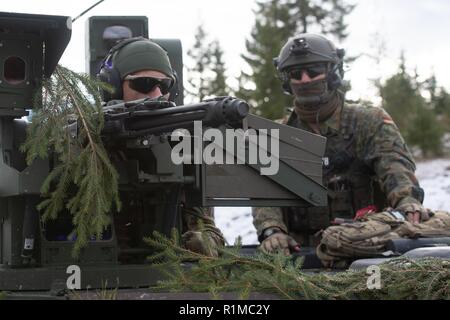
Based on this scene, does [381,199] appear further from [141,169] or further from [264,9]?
[264,9]

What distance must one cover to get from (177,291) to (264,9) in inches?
1261

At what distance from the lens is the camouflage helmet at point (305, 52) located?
772cm

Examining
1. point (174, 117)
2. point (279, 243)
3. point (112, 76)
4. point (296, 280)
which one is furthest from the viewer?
point (279, 243)

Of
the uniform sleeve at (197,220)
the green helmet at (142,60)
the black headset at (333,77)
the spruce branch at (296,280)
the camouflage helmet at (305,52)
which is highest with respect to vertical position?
the camouflage helmet at (305,52)

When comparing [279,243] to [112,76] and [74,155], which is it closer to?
[112,76]

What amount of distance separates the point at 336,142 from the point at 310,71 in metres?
0.67

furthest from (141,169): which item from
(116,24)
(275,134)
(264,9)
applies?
(264,9)

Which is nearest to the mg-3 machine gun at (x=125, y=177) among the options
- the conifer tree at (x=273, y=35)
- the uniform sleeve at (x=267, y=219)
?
the uniform sleeve at (x=267, y=219)

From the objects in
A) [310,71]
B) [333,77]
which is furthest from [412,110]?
[310,71]

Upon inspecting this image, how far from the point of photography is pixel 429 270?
4336mm

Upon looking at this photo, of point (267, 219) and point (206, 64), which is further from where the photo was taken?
point (206, 64)

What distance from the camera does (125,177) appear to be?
16.1 ft

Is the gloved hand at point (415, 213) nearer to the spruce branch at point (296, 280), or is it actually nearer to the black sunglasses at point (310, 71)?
the black sunglasses at point (310, 71)

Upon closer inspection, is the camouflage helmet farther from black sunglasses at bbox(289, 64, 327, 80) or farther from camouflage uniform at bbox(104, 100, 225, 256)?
camouflage uniform at bbox(104, 100, 225, 256)
